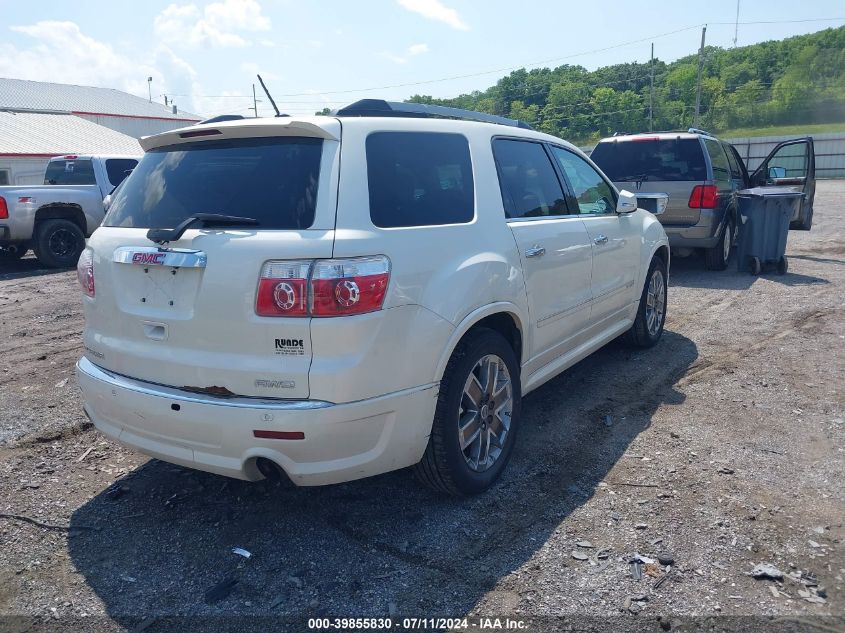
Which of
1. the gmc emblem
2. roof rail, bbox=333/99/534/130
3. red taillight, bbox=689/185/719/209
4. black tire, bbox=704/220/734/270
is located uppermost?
roof rail, bbox=333/99/534/130

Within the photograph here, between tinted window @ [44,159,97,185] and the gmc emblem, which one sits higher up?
tinted window @ [44,159,97,185]

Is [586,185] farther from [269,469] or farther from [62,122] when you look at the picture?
[62,122]

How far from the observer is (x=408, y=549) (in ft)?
10.3

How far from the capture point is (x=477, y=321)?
3381 mm

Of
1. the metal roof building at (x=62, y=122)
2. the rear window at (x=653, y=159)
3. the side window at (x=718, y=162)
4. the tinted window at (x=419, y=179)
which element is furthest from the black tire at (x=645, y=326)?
the metal roof building at (x=62, y=122)

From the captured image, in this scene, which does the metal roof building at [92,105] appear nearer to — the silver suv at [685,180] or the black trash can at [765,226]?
the silver suv at [685,180]

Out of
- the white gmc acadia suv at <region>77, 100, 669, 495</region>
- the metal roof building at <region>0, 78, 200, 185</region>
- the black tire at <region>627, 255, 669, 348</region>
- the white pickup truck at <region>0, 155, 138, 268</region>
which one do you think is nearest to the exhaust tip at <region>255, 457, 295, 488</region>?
the white gmc acadia suv at <region>77, 100, 669, 495</region>

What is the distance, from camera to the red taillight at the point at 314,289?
2729mm

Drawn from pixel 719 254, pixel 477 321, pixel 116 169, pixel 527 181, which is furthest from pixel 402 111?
pixel 116 169

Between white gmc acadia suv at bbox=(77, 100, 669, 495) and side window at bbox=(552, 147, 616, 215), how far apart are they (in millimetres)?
1106

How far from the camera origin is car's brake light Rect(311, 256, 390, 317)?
2.73m

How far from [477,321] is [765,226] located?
770cm

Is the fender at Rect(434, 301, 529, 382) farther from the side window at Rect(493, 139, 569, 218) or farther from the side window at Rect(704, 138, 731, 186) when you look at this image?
the side window at Rect(704, 138, 731, 186)

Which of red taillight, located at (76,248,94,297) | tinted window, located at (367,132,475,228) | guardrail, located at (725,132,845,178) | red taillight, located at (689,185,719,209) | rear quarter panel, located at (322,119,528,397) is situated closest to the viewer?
rear quarter panel, located at (322,119,528,397)
